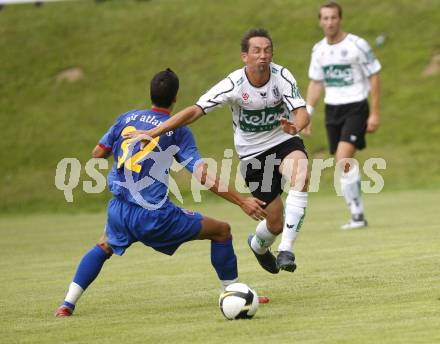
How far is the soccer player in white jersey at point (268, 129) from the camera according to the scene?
369 inches

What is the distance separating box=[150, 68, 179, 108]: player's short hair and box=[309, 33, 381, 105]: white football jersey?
23.3 ft

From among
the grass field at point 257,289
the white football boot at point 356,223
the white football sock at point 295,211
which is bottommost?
the grass field at point 257,289

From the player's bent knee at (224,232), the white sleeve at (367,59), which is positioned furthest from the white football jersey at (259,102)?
the white sleeve at (367,59)

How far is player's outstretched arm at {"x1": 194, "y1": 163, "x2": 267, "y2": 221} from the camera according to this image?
834 cm

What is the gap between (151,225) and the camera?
8617 millimetres

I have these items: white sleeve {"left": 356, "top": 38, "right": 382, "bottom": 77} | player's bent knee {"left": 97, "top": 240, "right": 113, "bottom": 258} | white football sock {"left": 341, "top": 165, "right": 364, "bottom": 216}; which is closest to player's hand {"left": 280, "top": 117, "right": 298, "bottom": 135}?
player's bent knee {"left": 97, "top": 240, "right": 113, "bottom": 258}

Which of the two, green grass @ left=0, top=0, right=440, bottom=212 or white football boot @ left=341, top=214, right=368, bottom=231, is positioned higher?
green grass @ left=0, top=0, right=440, bottom=212

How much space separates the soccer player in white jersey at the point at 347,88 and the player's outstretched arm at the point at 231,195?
23.1ft

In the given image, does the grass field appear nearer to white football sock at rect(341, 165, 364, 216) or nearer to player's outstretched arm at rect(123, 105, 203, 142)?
white football sock at rect(341, 165, 364, 216)

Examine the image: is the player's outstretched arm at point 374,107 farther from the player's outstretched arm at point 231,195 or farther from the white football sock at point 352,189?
the player's outstretched arm at point 231,195

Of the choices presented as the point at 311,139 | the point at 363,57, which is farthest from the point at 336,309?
the point at 311,139

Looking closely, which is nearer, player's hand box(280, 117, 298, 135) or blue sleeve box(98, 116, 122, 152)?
blue sleeve box(98, 116, 122, 152)

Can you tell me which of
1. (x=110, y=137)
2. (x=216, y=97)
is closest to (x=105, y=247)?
(x=110, y=137)

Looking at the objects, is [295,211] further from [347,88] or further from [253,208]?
[347,88]
